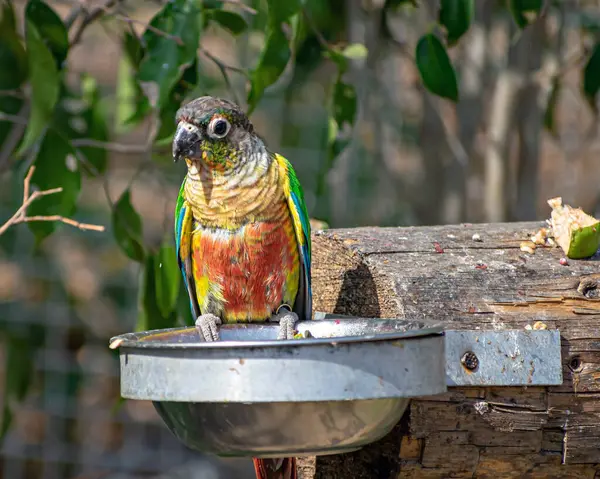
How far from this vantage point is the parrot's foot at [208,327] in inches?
92.3

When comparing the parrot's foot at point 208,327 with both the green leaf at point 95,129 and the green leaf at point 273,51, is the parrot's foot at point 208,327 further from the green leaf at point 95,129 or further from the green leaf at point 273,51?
the green leaf at point 95,129

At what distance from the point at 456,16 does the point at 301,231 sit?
2.75 ft

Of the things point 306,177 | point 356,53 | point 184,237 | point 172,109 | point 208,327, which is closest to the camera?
point 208,327

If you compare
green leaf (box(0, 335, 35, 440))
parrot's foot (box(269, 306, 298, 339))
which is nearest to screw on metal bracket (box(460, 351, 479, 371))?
parrot's foot (box(269, 306, 298, 339))

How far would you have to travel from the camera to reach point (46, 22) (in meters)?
2.77

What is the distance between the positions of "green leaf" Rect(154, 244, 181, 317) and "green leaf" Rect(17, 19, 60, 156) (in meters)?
0.56

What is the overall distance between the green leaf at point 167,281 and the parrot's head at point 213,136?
473mm

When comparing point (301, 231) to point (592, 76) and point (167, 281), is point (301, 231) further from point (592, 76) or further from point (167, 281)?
point (592, 76)

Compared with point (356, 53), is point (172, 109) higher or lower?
lower

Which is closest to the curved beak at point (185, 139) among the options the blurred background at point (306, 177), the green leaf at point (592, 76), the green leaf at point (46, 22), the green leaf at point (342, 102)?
the green leaf at point (46, 22)

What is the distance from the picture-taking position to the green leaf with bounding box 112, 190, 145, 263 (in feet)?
10.0

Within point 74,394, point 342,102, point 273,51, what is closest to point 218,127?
point 273,51

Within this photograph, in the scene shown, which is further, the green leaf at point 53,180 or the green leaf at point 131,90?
the green leaf at point 131,90

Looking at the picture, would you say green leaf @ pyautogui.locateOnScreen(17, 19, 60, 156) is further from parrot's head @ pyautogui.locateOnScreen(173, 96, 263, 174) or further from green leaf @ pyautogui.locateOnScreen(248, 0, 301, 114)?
green leaf @ pyautogui.locateOnScreen(248, 0, 301, 114)
